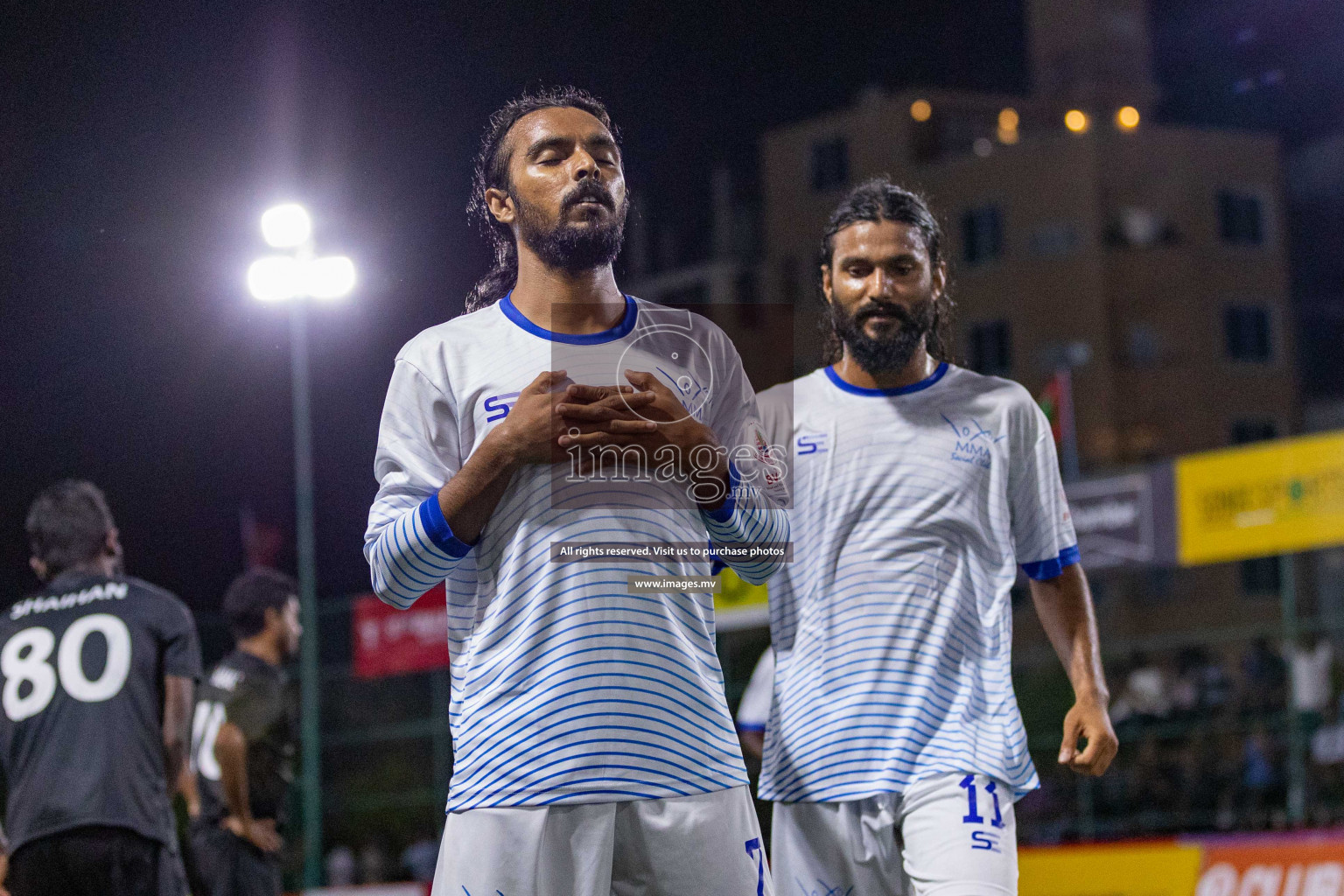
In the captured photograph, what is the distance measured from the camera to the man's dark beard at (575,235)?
264cm

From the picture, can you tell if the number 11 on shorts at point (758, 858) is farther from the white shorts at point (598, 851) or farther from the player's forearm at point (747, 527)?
the player's forearm at point (747, 527)

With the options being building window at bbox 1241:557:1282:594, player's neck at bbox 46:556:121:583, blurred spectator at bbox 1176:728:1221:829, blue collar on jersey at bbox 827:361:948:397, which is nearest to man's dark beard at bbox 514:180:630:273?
blue collar on jersey at bbox 827:361:948:397

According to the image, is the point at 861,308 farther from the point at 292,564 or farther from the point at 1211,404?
the point at 1211,404

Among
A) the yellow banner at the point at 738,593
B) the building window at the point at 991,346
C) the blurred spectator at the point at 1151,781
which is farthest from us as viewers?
the building window at the point at 991,346

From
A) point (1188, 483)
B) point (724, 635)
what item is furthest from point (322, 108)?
point (724, 635)

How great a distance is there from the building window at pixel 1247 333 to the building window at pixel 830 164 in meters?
7.19

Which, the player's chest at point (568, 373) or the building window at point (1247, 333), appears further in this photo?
the building window at point (1247, 333)

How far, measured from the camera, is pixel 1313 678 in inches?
414

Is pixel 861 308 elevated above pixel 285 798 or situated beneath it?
elevated above

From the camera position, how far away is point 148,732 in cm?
421

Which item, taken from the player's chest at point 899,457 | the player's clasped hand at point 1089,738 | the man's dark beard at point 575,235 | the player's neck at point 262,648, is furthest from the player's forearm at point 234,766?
the man's dark beard at point 575,235

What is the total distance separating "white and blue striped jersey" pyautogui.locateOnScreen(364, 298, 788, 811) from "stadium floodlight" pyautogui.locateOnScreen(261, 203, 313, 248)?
4.17 feet

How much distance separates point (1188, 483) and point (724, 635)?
11.9 ft

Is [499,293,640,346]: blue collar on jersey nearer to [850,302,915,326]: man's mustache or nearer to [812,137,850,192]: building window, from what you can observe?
[850,302,915,326]: man's mustache
